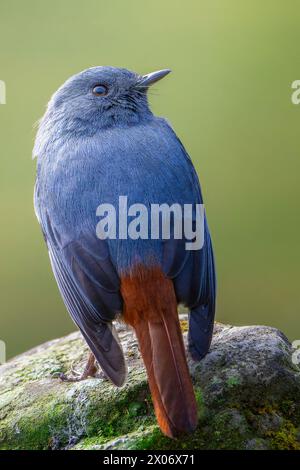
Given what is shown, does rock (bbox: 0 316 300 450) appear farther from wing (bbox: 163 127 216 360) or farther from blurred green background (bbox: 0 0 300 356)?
blurred green background (bbox: 0 0 300 356)

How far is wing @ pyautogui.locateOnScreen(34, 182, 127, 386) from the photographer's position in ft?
13.9

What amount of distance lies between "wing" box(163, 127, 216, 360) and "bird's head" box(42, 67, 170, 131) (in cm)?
112

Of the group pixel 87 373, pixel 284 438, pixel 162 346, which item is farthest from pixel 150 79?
pixel 284 438

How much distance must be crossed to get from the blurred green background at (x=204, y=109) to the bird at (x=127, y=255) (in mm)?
2814

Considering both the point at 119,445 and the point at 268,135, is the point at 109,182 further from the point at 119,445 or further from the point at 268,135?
the point at 268,135

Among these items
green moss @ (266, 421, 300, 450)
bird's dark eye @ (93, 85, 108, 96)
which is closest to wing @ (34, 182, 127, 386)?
green moss @ (266, 421, 300, 450)

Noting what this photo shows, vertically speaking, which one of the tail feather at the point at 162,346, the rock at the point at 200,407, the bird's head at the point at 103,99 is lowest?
the rock at the point at 200,407

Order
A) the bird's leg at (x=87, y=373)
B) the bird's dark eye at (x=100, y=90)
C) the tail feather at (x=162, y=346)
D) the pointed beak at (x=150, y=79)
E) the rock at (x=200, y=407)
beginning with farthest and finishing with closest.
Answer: the pointed beak at (x=150, y=79) < the bird's dark eye at (x=100, y=90) < the bird's leg at (x=87, y=373) < the rock at (x=200, y=407) < the tail feather at (x=162, y=346)

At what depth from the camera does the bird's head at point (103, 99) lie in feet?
16.8

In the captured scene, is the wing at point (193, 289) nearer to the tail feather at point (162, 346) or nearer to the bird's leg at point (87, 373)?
the tail feather at point (162, 346)

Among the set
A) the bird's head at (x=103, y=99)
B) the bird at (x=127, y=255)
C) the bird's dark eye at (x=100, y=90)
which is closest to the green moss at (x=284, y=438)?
the bird at (x=127, y=255)

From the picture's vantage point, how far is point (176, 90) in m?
9.02

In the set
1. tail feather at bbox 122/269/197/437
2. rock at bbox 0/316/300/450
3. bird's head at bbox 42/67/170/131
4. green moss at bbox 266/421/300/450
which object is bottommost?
green moss at bbox 266/421/300/450

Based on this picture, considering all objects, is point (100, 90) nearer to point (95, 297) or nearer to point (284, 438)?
point (95, 297)
